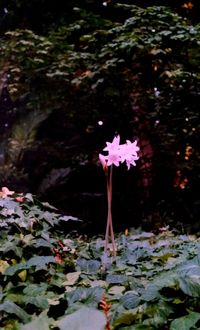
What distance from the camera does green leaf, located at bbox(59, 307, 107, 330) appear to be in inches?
46.8

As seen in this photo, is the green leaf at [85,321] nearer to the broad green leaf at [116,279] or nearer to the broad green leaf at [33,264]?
the broad green leaf at [116,279]

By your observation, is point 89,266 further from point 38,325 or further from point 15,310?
point 38,325

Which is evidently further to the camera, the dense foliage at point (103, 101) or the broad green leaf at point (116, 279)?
the dense foliage at point (103, 101)

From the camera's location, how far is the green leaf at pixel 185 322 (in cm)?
130

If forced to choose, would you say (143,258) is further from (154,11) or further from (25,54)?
(25,54)

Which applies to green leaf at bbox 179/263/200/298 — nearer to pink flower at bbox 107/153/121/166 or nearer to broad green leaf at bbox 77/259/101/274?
broad green leaf at bbox 77/259/101/274

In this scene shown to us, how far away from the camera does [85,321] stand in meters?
1.22

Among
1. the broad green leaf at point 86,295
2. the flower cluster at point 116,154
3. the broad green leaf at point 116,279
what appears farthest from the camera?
the flower cluster at point 116,154

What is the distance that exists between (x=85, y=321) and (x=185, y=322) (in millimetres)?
325

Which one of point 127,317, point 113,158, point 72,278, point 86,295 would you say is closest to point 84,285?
point 72,278

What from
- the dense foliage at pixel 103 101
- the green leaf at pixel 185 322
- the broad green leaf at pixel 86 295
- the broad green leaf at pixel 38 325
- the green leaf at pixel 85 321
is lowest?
the dense foliage at pixel 103 101

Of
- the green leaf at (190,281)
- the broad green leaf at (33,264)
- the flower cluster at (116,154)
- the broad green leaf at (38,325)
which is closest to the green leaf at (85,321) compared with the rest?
the broad green leaf at (38,325)

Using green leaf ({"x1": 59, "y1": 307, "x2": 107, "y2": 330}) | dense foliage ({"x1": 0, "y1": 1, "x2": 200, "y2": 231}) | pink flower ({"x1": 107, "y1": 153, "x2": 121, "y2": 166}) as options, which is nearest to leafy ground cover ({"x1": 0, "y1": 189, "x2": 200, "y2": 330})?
green leaf ({"x1": 59, "y1": 307, "x2": 107, "y2": 330})

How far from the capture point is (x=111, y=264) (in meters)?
2.24
